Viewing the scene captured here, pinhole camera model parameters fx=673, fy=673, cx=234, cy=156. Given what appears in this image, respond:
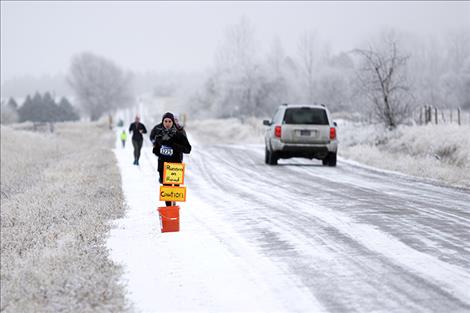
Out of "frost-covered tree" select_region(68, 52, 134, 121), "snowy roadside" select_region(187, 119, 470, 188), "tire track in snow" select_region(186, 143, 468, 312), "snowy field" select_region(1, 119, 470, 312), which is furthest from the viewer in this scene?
"frost-covered tree" select_region(68, 52, 134, 121)

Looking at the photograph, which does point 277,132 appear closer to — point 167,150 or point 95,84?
point 167,150

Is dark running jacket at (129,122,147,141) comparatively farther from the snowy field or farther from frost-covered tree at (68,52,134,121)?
frost-covered tree at (68,52,134,121)

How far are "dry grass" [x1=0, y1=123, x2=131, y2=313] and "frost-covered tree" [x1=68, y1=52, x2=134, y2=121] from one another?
330 feet

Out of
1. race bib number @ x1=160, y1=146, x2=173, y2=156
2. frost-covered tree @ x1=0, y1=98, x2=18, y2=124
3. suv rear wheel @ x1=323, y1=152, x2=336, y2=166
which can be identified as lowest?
suv rear wheel @ x1=323, y1=152, x2=336, y2=166

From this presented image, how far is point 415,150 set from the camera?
2306 cm

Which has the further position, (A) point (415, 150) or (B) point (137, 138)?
(B) point (137, 138)

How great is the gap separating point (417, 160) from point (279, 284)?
15.4 metres

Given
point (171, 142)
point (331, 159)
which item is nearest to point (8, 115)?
point (331, 159)

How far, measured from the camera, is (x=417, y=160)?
20.9 m

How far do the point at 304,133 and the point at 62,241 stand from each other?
12510mm

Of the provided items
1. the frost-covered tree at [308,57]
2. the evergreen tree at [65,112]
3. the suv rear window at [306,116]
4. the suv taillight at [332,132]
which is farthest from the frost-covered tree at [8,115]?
the suv taillight at [332,132]

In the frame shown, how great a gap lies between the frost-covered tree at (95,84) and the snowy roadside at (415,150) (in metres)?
95.8

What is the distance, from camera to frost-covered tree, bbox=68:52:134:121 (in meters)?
122

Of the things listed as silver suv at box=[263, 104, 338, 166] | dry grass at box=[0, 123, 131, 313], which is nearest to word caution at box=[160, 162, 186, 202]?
dry grass at box=[0, 123, 131, 313]
